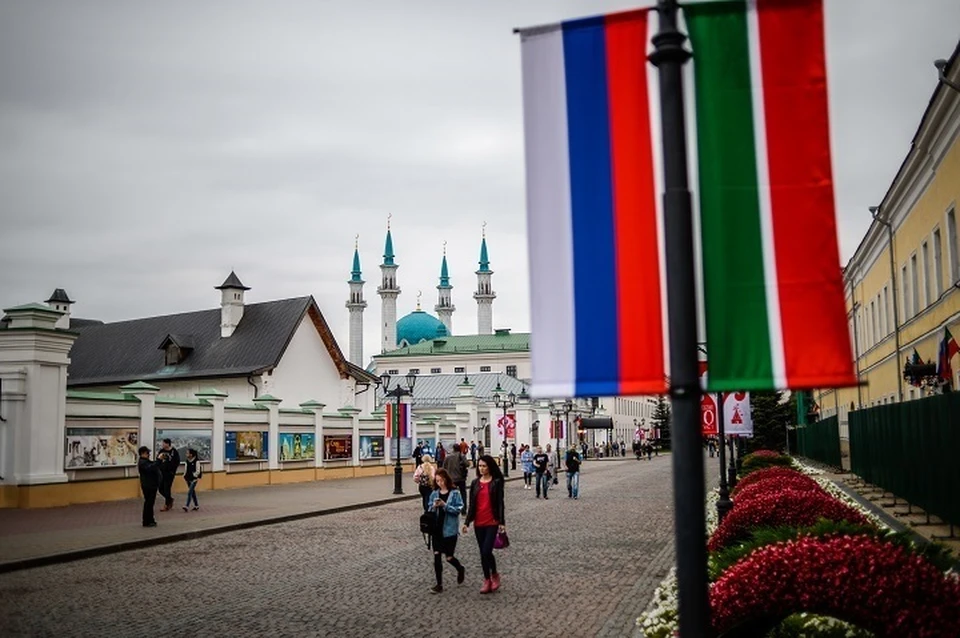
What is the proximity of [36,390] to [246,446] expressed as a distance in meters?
12.3

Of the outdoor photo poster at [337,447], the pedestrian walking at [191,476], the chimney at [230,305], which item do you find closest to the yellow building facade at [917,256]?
the pedestrian walking at [191,476]

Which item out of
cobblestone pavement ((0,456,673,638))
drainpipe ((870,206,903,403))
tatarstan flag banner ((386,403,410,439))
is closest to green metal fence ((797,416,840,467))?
drainpipe ((870,206,903,403))

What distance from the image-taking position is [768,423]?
203 ft

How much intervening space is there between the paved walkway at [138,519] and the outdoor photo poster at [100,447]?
1366 mm

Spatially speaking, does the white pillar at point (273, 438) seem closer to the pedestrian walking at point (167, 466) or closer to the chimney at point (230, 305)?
the pedestrian walking at point (167, 466)

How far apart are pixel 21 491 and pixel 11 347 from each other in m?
4.05

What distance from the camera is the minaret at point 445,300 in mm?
147125

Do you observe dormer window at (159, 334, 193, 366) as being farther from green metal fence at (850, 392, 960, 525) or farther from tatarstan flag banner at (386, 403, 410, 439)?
green metal fence at (850, 392, 960, 525)

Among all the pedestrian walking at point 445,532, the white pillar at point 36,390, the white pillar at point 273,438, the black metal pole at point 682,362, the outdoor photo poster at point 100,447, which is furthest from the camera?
the white pillar at point 273,438

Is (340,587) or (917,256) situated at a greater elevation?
(917,256)

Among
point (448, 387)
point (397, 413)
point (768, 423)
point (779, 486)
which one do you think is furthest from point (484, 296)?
point (779, 486)

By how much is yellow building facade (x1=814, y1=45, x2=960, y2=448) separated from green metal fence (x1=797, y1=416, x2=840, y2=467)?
2.55 metres

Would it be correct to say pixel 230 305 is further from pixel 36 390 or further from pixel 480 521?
pixel 480 521

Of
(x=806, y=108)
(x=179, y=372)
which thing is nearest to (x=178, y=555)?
(x=806, y=108)
